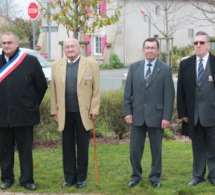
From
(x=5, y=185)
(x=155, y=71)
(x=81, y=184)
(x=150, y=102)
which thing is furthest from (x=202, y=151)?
(x=5, y=185)

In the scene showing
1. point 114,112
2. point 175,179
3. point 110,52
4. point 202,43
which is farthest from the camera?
point 110,52

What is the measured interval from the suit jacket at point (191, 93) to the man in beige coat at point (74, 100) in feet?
3.94

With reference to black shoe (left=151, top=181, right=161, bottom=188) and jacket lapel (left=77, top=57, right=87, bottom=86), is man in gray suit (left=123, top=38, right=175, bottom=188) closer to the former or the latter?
black shoe (left=151, top=181, right=161, bottom=188)

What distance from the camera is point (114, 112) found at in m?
8.11

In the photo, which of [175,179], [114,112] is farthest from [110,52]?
[175,179]

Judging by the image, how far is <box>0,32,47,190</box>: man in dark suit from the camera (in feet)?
18.0

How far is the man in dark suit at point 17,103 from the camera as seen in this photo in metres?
5.47

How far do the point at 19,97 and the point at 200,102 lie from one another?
Answer: 2.49 metres

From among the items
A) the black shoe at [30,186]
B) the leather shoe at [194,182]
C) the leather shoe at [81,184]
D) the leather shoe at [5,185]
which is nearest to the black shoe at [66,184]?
the leather shoe at [81,184]

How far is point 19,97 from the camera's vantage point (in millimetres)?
5465

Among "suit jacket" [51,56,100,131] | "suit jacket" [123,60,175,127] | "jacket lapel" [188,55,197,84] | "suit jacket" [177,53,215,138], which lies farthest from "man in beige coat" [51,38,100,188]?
"jacket lapel" [188,55,197,84]

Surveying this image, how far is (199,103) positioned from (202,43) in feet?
2.70

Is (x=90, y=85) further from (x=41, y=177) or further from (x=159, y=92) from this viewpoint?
(x=41, y=177)

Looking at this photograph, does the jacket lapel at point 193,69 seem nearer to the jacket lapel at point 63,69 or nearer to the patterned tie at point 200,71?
the patterned tie at point 200,71
